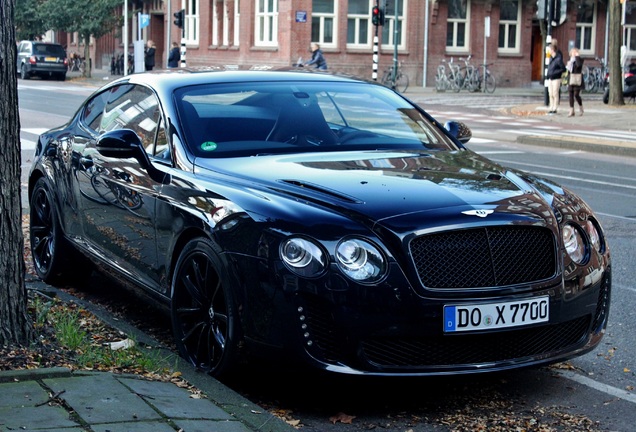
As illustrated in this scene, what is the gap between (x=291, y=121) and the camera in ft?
19.8

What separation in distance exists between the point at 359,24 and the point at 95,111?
132 feet

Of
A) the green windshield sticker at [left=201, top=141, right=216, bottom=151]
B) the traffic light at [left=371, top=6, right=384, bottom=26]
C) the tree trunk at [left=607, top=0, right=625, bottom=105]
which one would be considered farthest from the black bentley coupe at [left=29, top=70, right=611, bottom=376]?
the traffic light at [left=371, top=6, right=384, bottom=26]

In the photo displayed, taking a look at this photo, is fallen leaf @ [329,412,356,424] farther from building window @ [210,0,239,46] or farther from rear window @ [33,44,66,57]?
rear window @ [33,44,66,57]

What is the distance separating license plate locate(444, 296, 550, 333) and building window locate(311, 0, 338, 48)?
137 ft

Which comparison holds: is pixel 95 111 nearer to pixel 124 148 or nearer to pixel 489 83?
pixel 124 148

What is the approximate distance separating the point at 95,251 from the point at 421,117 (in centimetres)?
214

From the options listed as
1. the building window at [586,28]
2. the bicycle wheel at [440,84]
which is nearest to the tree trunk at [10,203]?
the bicycle wheel at [440,84]

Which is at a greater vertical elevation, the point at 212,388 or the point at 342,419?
the point at 212,388

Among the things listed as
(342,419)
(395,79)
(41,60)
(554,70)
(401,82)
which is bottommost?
(342,419)

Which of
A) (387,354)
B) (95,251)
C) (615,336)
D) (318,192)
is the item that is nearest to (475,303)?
(387,354)

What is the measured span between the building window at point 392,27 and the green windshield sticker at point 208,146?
41.9m

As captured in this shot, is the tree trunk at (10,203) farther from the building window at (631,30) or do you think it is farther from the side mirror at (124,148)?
the building window at (631,30)

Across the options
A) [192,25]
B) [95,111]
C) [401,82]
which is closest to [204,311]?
[95,111]

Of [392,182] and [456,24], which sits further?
[456,24]
